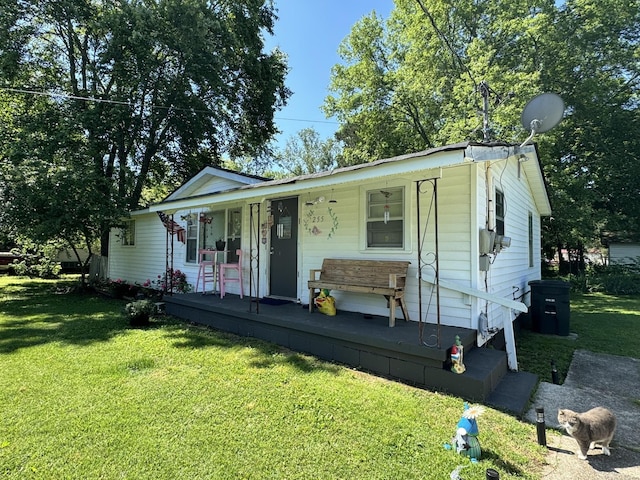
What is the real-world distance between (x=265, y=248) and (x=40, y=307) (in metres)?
6.06

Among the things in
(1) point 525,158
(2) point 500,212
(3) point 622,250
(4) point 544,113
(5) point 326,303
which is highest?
(4) point 544,113

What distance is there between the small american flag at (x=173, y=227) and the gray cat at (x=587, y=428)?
762 centimetres

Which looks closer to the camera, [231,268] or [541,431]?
[541,431]

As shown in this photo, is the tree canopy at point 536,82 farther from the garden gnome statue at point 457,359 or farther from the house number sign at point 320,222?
the garden gnome statue at point 457,359

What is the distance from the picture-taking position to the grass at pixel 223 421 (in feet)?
7.65

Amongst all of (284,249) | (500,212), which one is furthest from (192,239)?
(500,212)

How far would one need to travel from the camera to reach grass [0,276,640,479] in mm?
2332

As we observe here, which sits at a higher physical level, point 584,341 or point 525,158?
point 525,158

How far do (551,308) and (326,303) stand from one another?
4.58 metres

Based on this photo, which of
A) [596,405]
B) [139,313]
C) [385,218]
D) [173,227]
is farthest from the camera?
[173,227]

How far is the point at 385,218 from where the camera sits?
17.0 feet

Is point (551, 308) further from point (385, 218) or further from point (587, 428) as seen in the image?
point (587, 428)

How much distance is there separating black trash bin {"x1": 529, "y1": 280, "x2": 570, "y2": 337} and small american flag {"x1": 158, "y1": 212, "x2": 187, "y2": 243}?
7.97 m

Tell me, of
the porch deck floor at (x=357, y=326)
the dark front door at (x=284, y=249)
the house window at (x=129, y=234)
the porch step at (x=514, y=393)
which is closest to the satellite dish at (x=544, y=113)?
the porch deck floor at (x=357, y=326)
